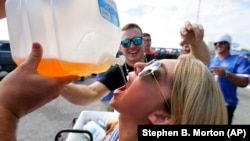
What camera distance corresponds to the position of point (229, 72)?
2.70m

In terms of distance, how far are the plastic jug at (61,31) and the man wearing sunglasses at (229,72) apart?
81.6 inches

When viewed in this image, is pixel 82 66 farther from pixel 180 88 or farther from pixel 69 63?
pixel 180 88

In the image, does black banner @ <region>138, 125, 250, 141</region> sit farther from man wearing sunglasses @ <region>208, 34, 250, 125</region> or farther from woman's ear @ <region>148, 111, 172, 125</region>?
man wearing sunglasses @ <region>208, 34, 250, 125</region>

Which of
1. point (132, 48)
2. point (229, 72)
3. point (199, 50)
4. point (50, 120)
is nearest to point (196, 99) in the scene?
point (199, 50)

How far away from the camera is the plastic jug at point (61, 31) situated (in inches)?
32.7

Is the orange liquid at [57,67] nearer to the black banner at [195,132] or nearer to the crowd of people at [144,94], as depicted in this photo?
the crowd of people at [144,94]

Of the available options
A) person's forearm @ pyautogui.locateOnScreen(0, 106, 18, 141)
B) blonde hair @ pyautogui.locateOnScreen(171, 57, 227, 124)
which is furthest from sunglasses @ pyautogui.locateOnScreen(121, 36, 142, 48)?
person's forearm @ pyautogui.locateOnScreen(0, 106, 18, 141)

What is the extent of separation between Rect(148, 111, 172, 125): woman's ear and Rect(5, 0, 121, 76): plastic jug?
0.40 meters

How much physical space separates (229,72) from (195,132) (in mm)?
1880

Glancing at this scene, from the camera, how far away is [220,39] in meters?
3.16

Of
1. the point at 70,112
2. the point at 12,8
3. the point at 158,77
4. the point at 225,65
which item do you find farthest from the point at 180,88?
the point at 70,112

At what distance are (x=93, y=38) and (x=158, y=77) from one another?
0.44 metres

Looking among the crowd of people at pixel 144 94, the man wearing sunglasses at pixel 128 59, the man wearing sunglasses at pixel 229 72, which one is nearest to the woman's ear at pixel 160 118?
the crowd of people at pixel 144 94

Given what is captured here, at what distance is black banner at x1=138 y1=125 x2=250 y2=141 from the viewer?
104cm
